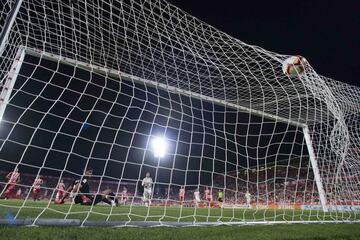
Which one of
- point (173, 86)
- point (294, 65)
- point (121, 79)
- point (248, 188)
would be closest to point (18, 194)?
point (248, 188)

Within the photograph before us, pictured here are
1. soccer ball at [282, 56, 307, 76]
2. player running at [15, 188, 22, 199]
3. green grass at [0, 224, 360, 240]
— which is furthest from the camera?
player running at [15, 188, 22, 199]

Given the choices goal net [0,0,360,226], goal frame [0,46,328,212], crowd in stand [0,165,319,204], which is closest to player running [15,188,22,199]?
crowd in stand [0,165,319,204]

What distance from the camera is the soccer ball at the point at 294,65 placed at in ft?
15.3

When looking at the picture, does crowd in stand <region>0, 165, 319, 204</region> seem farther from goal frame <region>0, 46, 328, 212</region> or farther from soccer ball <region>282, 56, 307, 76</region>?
soccer ball <region>282, 56, 307, 76</region>

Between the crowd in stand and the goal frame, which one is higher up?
the goal frame

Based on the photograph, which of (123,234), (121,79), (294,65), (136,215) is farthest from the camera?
(121,79)

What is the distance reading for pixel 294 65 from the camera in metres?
4.68

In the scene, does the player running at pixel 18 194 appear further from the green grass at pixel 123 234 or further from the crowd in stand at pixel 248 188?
the green grass at pixel 123 234

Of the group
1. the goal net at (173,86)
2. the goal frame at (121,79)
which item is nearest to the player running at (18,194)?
the goal net at (173,86)

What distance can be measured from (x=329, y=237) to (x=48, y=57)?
4.36m

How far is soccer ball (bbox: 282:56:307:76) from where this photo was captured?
4666 mm

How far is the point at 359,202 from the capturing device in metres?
6.85

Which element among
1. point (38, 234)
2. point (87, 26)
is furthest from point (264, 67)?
point (38, 234)

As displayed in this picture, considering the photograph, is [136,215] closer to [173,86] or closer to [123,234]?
[123,234]
